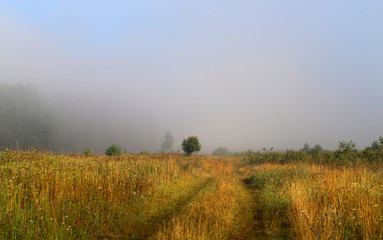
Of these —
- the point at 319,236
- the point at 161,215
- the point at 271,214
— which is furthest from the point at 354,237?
the point at 161,215

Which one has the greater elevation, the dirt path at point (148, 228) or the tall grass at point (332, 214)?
the tall grass at point (332, 214)

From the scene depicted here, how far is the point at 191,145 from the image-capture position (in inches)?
2047

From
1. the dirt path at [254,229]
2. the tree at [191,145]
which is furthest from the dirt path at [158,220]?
the tree at [191,145]

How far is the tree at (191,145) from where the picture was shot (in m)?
52.0

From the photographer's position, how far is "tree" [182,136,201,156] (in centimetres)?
5203

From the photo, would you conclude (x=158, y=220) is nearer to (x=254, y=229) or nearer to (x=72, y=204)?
(x=72, y=204)

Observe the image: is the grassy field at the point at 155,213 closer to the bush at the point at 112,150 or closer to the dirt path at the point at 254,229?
the dirt path at the point at 254,229

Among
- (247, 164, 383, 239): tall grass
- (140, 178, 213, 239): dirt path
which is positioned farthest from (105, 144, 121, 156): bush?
(247, 164, 383, 239): tall grass

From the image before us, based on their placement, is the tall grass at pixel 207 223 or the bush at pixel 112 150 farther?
the bush at pixel 112 150

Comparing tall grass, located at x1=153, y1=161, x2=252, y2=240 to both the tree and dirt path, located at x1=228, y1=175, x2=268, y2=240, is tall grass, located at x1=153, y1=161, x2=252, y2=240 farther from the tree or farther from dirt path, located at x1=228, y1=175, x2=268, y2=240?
the tree

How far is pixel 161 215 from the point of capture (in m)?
7.07

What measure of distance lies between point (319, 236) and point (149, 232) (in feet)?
14.6

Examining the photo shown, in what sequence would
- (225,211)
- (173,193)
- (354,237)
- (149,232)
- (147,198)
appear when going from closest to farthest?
(354,237) < (149,232) < (225,211) < (147,198) < (173,193)

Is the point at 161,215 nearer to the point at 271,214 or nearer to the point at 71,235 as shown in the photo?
→ the point at 71,235
